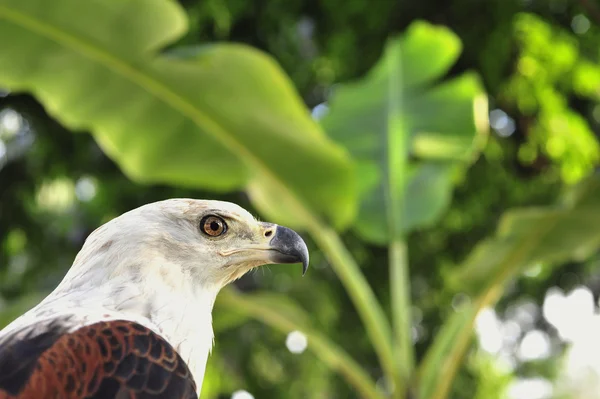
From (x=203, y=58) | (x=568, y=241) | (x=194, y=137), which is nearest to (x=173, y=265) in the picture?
(x=203, y=58)

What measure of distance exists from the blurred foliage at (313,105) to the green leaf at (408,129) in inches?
27.3

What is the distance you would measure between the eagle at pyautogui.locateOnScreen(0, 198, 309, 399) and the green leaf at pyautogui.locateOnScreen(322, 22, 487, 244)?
2.96 metres

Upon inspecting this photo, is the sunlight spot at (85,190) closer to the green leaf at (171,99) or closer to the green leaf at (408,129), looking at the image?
the green leaf at (408,129)

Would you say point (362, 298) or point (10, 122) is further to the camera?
point (10, 122)

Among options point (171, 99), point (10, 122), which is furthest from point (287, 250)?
point (10, 122)

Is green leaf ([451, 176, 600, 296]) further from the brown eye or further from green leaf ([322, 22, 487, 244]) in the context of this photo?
the brown eye

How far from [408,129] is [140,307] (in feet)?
12.2

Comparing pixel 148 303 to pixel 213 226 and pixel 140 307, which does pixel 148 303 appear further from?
pixel 213 226

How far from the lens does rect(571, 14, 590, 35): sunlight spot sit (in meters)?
7.17

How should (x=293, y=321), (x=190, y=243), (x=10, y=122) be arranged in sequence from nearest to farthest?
(x=190, y=243)
(x=293, y=321)
(x=10, y=122)

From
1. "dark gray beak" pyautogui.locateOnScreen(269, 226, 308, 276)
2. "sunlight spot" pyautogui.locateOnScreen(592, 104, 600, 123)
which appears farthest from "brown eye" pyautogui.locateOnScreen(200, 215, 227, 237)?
"sunlight spot" pyautogui.locateOnScreen(592, 104, 600, 123)

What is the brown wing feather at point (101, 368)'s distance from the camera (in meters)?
1.90

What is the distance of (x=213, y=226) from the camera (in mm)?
2482

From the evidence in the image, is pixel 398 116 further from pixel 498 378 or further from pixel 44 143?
pixel 498 378
